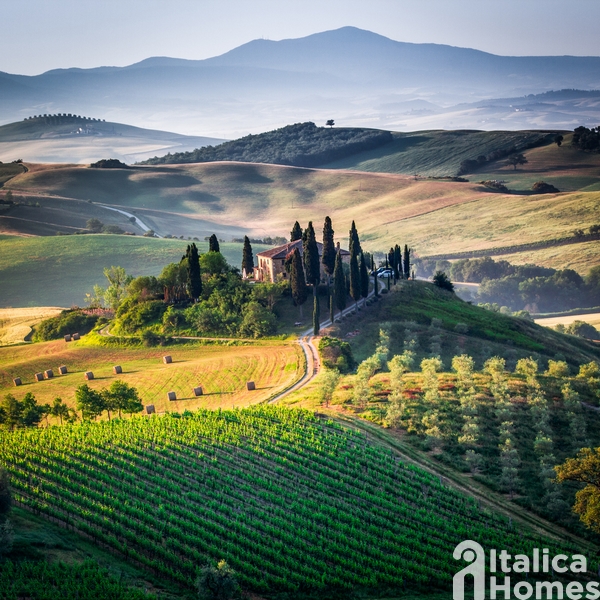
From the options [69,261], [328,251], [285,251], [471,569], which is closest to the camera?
[471,569]

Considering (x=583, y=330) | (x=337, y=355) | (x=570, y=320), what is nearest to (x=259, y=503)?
(x=337, y=355)

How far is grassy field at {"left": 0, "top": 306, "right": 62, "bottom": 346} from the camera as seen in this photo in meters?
98.9

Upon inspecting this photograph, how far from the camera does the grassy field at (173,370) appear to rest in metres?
68.9

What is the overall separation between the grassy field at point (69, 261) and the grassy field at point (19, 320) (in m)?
8.77

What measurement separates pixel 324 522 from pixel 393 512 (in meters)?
4.50

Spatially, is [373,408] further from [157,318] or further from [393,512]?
[157,318]

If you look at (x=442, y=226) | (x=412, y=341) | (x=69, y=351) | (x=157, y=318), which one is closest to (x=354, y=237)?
(x=412, y=341)

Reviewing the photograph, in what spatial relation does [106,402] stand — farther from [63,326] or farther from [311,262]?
[63,326]

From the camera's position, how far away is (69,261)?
458ft

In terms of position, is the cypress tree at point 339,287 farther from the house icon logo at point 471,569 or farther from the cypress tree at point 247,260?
the house icon logo at point 471,569

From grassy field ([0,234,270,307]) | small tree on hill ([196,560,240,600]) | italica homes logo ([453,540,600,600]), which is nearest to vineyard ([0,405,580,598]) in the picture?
italica homes logo ([453,540,600,600])

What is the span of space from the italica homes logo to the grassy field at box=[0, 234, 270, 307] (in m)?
98.1

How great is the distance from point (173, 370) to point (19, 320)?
43.0m

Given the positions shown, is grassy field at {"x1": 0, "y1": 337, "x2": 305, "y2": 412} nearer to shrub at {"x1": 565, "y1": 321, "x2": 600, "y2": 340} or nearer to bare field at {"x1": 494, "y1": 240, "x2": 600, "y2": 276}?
shrub at {"x1": 565, "y1": 321, "x2": 600, "y2": 340}
